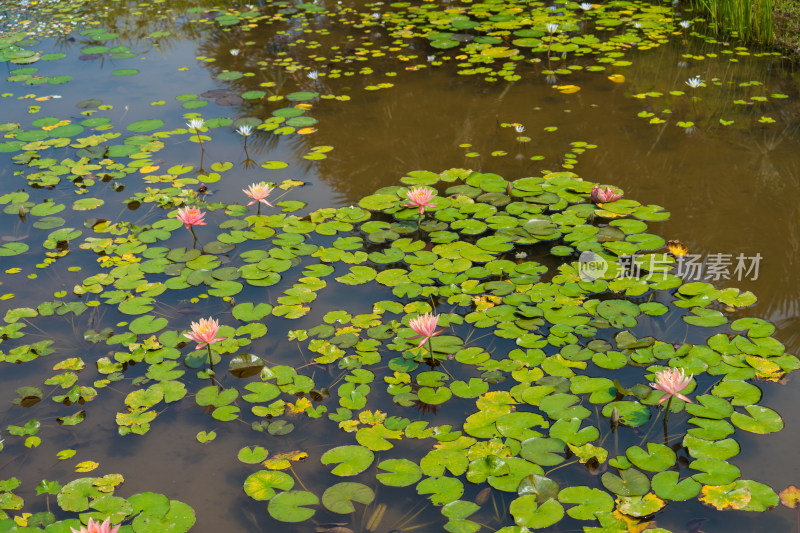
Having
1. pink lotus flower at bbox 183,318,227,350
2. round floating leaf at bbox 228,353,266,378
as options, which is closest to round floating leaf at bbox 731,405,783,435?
round floating leaf at bbox 228,353,266,378

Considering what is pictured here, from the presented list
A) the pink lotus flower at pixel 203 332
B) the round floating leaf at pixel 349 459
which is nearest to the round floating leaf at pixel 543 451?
the round floating leaf at pixel 349 459

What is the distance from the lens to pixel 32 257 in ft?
10.9

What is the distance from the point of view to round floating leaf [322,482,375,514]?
1.98m

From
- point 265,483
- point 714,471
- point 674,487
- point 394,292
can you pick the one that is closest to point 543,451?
point 674,487

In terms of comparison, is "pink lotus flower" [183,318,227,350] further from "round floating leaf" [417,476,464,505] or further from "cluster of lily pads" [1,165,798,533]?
"round floating leaf" [417,476,464,505]

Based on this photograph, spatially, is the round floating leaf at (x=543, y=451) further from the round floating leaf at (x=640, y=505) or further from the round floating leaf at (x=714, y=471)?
the round floating leaf at (x=714, y=471)

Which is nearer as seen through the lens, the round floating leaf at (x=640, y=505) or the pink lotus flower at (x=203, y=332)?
the round floating leaf at (x=640, y=505)

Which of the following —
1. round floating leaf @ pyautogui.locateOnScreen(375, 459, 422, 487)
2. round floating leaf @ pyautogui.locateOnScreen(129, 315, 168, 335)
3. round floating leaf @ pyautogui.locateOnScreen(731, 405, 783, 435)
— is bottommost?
round floating leaf @ pyautogui.locateOnScreen(375, 459, 422, 487)

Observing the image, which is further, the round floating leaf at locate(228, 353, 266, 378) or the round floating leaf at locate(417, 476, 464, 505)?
the round floating leaf at locate(228, 353, 266, 378)

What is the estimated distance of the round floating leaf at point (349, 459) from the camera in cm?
210

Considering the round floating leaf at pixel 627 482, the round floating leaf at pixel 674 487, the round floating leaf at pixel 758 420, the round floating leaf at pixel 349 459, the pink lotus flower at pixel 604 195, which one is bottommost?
the round floating leaf at pixel 349 459

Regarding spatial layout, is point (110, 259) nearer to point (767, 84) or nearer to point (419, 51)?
point (419, 51)

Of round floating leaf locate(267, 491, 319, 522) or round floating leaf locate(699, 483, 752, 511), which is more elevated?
round floating leaf locate(699, 483, 752, 511)

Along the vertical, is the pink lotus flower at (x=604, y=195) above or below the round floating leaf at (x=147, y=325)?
above
